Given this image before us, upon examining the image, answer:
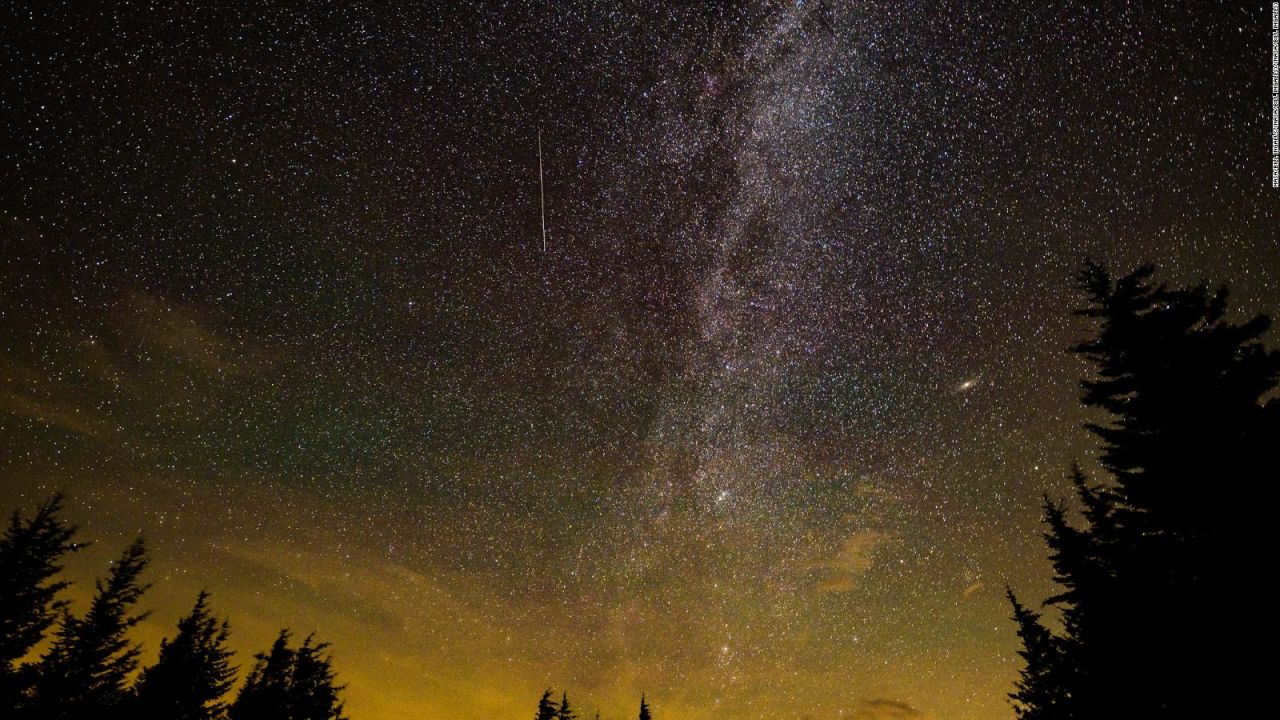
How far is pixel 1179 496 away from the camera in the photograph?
7.41 m

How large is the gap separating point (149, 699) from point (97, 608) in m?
3.90

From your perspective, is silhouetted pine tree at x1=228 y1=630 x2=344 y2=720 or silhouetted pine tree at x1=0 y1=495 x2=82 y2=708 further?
silhouetted pine tree at x1=228 y1=630 x2=344 y2=720

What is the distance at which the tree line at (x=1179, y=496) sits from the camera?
22.1 feet

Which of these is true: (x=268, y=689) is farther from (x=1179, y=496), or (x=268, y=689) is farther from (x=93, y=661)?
(x=1179, y=496)

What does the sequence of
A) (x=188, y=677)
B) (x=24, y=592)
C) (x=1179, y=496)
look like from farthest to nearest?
(x=188, y=677) < (x=24, y=592) < (x=1179, y=496)

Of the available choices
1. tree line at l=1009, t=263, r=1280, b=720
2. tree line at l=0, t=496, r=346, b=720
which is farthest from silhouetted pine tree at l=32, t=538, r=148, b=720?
tree line at l=1009, t=263, r=1280, b=720

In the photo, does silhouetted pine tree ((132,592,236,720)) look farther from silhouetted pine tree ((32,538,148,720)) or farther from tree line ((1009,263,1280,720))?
tree line ((1009,263,1280,720))

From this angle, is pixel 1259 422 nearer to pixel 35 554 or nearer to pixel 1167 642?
pixel 1167 642

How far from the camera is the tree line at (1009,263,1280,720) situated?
674 cm

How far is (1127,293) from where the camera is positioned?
28.5 feet

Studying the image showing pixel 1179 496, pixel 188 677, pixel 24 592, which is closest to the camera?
pixel 1179 496

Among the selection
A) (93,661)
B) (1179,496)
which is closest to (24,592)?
(93,661)

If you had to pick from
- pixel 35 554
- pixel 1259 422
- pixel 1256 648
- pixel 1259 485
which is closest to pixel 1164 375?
pixel 1259 422

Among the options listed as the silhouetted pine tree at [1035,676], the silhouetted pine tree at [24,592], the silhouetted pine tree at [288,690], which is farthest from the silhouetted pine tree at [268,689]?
the silhouetted pine tree at [1035,676]
